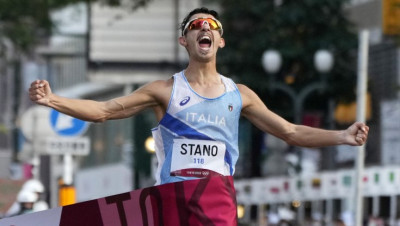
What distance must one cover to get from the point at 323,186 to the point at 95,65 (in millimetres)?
13736

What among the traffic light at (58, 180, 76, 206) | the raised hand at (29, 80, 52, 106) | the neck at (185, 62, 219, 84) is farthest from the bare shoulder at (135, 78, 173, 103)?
the traffic light at (58, 180, 76, 206)

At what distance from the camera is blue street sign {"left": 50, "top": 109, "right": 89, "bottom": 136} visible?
23.8 m

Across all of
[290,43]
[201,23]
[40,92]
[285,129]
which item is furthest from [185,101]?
[290,43]

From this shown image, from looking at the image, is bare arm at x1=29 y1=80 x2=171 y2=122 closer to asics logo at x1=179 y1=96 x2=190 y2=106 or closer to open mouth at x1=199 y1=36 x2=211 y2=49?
asics logo at x1=179 y1=96 x2=190 y2=106

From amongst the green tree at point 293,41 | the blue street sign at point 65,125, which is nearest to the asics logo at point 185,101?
the blue street sign at point 65,125

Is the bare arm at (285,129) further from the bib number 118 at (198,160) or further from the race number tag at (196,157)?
the bib number 118 at (198,160)

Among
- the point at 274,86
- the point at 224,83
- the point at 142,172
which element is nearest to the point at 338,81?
the point at 274,86

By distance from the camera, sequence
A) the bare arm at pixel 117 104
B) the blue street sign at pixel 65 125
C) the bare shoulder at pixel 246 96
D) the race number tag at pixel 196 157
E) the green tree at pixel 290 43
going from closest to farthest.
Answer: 1. the bare arm at pixel 117 104
2. the race number tag at pixel 196 157
3. the bare shoulder at pixel 246 96
4. the blue street sign at pixel 65 125
5. the green tree at pixel 290 43

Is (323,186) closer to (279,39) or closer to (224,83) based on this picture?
(279,39)

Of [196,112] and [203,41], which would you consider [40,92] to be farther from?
[203,41]

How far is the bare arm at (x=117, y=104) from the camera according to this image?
9867 millimetres

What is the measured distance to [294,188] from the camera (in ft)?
117

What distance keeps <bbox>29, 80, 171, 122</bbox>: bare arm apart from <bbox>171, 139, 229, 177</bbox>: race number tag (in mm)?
274

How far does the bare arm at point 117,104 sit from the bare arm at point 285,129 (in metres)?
0.50
